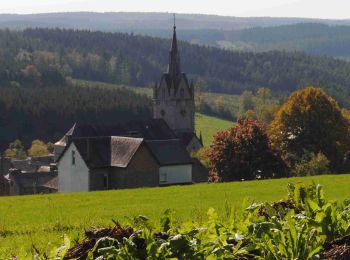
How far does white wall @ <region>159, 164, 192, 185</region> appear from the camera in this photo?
6243cm

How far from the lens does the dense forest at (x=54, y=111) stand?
151 m

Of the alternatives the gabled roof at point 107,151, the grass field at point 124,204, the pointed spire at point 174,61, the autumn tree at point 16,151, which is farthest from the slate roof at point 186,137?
the grass field at point 124,204

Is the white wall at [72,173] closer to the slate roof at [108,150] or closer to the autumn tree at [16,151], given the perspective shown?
the slate roof at [108,150]

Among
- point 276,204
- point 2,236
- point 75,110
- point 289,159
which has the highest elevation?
point 276,204

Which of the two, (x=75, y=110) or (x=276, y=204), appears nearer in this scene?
(x=276, y=204)

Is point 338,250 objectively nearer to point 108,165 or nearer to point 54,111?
point 108,165

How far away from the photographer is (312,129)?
70.1 meters

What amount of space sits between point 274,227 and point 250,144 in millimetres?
51620

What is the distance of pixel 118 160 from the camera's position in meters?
58.5

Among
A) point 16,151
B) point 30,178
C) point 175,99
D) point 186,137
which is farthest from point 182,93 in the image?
point 30,178

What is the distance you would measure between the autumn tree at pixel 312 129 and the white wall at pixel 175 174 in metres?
9.21

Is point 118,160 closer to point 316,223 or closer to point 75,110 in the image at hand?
point 316,223

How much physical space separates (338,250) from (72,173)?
54633 mm

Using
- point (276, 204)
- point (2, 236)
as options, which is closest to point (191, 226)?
point (276, 204)
